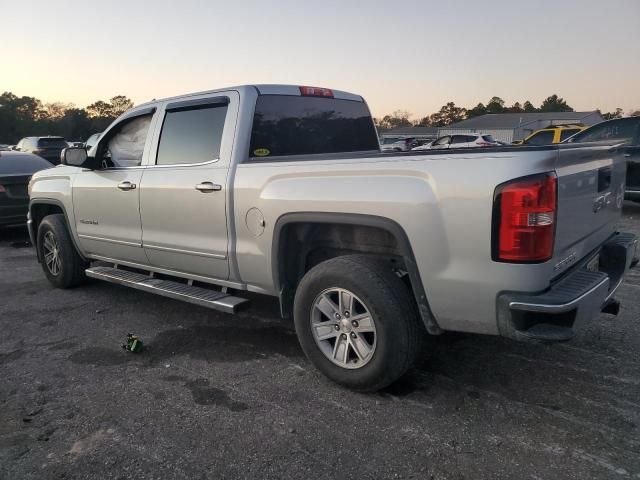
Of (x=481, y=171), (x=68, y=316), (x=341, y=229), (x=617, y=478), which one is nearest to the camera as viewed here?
(x=617, y=478)

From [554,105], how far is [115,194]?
104989mm

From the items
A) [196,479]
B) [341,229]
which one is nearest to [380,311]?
[341,229]

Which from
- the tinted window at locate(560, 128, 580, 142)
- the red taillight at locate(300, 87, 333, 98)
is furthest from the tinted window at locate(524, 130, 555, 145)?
the red taillight at locate(300, 87, 333, 98)

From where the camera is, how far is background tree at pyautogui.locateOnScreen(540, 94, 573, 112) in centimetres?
9444

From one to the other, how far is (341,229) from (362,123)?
1.93 m

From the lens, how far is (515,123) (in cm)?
6881

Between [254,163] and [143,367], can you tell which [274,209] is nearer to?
[254,163]

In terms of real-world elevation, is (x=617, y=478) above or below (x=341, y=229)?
below

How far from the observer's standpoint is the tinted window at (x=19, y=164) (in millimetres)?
8734

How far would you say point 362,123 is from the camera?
16.3ft

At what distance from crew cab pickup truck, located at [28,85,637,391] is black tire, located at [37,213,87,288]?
1.89 feet

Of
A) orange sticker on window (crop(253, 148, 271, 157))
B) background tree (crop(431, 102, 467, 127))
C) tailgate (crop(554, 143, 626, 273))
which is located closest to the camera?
tailgate (crop(554, 143, 626, 273))

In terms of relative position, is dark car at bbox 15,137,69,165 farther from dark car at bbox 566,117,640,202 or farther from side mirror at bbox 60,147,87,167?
dark car at bbox 566,117,640,202

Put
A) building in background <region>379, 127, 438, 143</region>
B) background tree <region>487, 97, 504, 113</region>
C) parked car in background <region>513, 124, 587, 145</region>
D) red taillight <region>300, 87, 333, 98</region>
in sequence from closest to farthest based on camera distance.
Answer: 1. red taillight <region>300, 87, 333, 98</region>
2. parked car in background <region>513, 124, 587, 145</region>
3. building in background <region>379, 127, 438, 143</region>
4. background tree <region>487, 97, 504, 113</region>
